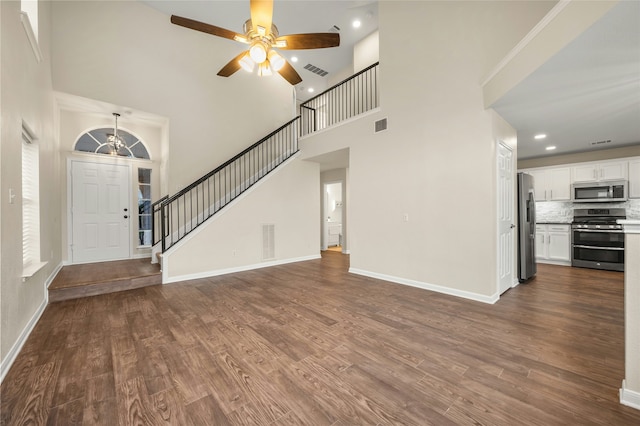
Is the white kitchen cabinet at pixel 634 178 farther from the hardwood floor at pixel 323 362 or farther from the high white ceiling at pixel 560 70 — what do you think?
the hardwood floor at pixel 323 362

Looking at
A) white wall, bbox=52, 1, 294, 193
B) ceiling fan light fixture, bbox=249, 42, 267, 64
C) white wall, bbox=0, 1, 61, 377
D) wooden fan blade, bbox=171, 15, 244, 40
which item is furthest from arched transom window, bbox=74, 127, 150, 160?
ceiling fan light fixture, bbox=249, 42, 267, 64

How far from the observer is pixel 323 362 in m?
2.04

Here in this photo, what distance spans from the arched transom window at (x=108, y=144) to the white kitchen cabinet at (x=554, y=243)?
979 cm

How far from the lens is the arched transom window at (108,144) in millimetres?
5496

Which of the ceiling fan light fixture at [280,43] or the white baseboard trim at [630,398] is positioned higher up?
the ceiling fan light fixture at [280,43]

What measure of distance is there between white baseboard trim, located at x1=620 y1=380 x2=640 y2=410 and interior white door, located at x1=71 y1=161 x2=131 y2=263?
779 centimetres

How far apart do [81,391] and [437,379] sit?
2.49m

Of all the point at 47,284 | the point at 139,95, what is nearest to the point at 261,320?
the point at 47,284

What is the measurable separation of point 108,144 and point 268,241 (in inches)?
166

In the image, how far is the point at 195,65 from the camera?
571 cm

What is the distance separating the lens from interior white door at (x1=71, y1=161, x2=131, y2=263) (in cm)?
534

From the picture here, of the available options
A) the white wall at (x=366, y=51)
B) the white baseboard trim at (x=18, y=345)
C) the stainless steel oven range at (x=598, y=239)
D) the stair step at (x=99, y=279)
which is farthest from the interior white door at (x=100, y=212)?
the stainless steel oven range at (x=598, y=239)

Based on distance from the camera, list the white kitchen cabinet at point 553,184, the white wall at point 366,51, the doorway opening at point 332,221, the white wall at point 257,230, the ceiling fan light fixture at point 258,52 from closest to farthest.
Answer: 1. the ceiling fan light fixture at point 258,52
2. the white wall at point 257,230
3. the white kitchen cabinet at point 553,184
4. the white wall at point 366,51
5. the doorway opening at point 332,221

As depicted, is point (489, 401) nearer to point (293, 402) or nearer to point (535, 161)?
point (293, 402)
